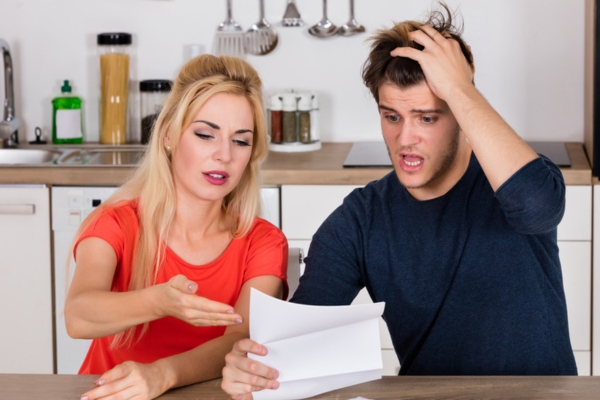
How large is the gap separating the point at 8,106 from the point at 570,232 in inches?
77.9

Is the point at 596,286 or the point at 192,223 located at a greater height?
the point at 192,223

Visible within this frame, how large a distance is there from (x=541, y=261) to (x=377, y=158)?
4.34ft

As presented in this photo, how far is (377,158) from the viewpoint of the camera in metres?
2.95

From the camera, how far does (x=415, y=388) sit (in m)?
1.43

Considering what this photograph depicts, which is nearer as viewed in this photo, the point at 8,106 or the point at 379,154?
the point at 379,154

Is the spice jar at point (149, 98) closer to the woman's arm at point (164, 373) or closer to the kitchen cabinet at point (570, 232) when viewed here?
the kitchen cabinet at point (570, 232)

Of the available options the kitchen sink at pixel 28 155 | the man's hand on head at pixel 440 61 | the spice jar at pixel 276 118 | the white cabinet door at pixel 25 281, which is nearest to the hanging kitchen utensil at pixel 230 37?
the spice jar at pixel 276 118

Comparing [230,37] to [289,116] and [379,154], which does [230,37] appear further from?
[379,154]

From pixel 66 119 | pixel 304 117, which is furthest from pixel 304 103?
pixel 66 119

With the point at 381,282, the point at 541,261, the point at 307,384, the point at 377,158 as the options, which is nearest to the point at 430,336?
the point at 381,282

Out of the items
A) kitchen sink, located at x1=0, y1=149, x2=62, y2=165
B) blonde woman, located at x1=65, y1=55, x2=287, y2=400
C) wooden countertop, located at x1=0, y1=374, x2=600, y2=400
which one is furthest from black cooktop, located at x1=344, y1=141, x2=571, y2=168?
wooden countertop, located at x1=0, y1=374, x2=600, y2=400

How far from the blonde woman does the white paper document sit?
0.30 metres

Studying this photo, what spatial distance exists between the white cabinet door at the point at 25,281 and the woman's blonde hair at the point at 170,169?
107 centimetres

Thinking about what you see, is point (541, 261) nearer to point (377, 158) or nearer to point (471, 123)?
point (471, 123)
